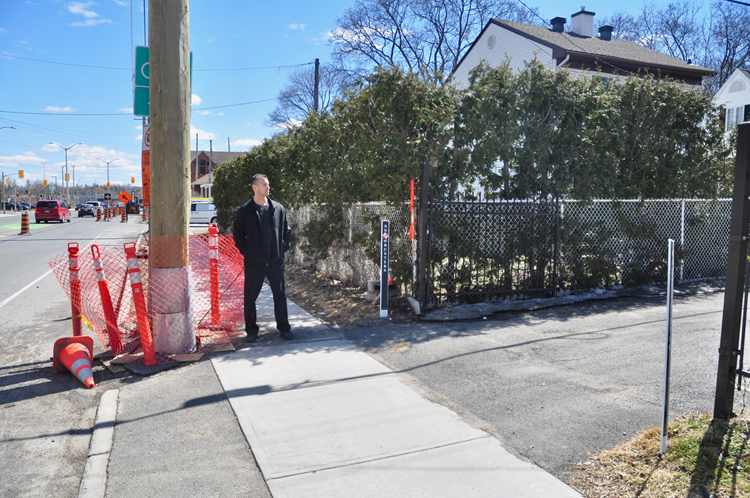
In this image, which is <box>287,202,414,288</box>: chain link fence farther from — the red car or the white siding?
the red car

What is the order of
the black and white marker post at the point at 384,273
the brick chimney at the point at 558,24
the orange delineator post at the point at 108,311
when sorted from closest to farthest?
the orange delineator post at the point at 108,311, the black and white marker post at the point at 384,273, the brick chimney at the point at 558,24

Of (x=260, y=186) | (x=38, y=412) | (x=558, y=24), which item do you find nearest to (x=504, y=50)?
(x=558, y=24)

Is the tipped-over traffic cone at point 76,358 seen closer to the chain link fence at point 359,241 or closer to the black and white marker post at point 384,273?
the black and white marker post at point 384,273

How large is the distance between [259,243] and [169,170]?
1.26 m

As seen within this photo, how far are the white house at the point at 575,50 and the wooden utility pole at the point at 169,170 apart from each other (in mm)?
20408

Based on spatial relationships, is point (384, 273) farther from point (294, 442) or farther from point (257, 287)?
point (294, 442)

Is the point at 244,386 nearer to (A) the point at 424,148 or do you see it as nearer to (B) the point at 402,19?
(A) the point at 424,148

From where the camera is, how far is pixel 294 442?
3.71 m

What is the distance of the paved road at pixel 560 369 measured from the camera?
390cm

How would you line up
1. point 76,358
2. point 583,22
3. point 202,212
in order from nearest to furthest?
point 76,358 → point 583,22 → point 202,212

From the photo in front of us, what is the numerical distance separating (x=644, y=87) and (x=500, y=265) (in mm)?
4723

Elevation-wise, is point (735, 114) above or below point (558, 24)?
below

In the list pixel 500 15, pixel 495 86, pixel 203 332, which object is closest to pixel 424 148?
pixel 495 86

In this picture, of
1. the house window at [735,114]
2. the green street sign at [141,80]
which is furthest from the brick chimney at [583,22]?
the green street sign at [141,80]
